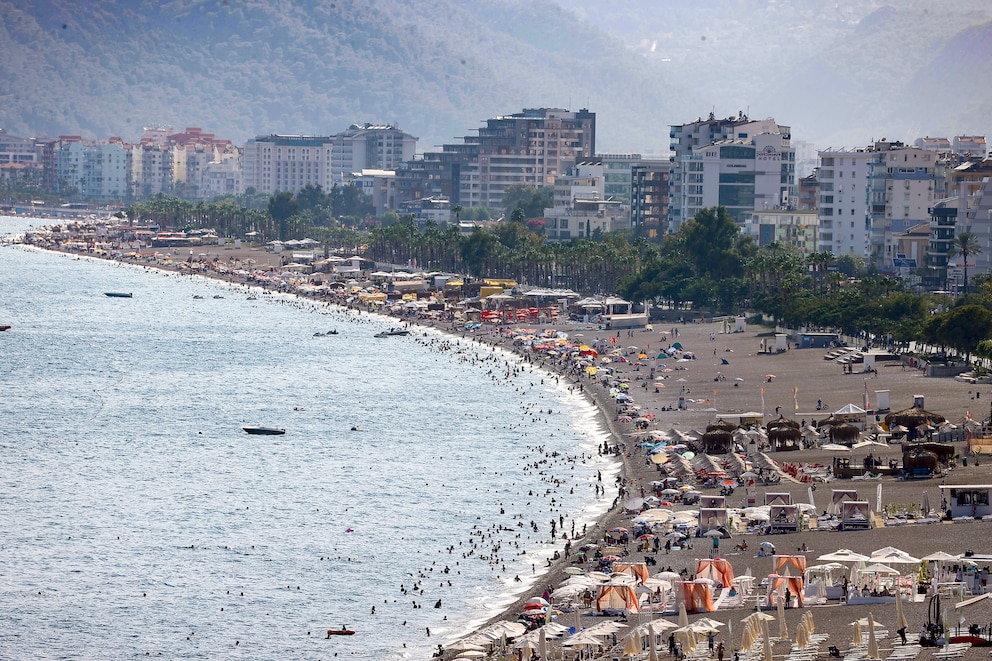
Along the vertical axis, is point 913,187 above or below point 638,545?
above

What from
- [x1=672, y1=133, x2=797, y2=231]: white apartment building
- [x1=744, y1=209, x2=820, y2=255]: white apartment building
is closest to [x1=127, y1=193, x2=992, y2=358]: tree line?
[x1=672, y1=133, x2=797, y2=231]: white apartment building

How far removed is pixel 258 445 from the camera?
2945 inches

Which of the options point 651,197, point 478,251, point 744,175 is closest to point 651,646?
point 478,251

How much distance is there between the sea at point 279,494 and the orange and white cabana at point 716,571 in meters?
5.42

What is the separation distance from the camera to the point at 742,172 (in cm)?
17212

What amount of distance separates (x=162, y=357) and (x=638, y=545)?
69705mm

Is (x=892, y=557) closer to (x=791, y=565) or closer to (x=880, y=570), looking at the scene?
(x=880, y=570)

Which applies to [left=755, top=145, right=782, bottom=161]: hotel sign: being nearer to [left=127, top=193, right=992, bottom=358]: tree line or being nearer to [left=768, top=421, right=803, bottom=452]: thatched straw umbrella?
[left=127, top=193, right=992, bottom=358]: tree line

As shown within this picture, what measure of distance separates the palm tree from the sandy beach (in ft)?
66.8

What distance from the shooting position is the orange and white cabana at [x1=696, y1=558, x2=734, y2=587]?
42.9 metres

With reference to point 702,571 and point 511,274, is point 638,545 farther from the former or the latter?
point 511,274

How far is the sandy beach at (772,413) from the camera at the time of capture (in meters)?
40.7

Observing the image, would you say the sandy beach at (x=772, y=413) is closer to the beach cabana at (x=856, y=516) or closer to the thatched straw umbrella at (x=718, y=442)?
the beach cabana at (x=856, y=516)

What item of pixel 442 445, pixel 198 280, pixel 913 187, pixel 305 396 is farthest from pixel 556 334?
pixel 198 280
